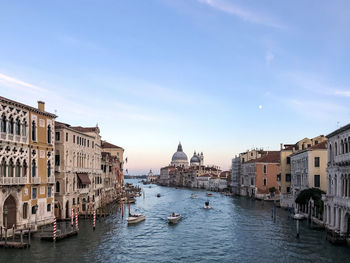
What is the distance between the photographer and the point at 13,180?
30938mm

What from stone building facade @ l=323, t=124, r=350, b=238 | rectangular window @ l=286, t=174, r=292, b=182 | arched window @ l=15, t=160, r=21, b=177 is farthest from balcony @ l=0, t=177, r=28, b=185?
rectangular window @ l=286, t=174, r=292, b=182

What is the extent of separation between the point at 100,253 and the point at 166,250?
17.2 ft

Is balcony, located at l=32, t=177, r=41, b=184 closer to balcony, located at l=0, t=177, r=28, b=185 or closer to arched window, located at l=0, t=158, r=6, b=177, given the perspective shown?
balcony, located at l=0, t=177, r=28, b=185

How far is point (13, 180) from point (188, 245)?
15.1 metres

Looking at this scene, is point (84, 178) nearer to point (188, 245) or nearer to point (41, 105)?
point (41, 105)

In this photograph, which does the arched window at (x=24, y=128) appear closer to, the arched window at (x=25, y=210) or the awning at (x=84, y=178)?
the arched window at (x=25, y=210)

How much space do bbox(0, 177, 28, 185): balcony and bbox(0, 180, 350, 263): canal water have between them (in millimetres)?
4977

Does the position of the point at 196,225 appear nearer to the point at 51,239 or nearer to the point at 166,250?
the point at 166,250

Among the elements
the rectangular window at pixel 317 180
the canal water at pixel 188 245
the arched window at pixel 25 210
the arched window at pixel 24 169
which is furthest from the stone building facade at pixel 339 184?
the arched window at pixel 24 169

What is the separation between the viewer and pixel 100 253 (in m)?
28.6

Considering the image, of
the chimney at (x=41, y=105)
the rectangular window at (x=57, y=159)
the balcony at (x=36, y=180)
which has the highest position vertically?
the chimney at (x=41, y=105)

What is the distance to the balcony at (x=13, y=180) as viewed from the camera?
97.6 ft

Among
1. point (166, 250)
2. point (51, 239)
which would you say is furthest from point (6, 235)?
point (166, 250)

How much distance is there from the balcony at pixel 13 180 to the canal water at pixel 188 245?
498 cm
